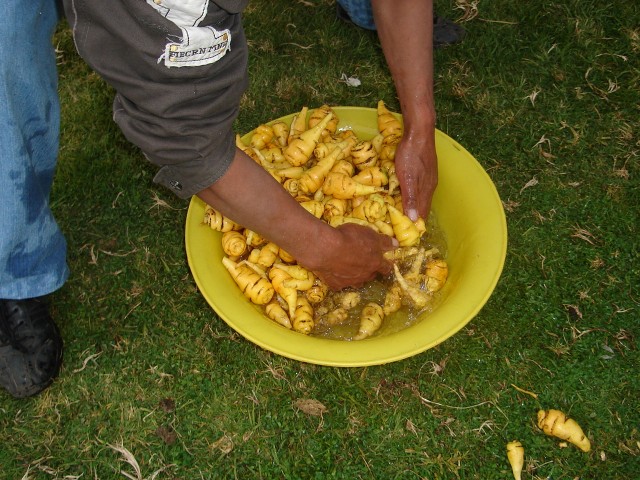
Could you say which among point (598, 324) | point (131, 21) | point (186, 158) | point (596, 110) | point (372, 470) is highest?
point (131, 21)

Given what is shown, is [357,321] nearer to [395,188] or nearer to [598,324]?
[395,188]

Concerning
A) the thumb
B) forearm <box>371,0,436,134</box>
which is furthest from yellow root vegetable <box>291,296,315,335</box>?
forearm <box>371,0,436,134</box>

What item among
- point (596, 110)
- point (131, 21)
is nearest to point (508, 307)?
point (596, 110)

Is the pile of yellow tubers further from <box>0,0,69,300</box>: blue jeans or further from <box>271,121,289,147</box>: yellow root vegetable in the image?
<box>0,0,69,300</box>: blue jeans

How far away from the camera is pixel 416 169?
219cm

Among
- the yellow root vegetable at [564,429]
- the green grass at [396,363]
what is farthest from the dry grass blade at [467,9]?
the yellow root vegetable at [564,429]

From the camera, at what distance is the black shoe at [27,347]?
2.14m

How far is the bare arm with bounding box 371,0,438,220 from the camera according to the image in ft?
7.04

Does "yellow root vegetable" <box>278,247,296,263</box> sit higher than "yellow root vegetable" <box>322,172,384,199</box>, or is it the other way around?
"yellow root vegetable" <box>322,172,384,199</box>

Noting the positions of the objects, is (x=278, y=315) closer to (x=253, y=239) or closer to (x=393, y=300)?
(x=253, y=239)

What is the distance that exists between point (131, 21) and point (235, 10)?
19 cm

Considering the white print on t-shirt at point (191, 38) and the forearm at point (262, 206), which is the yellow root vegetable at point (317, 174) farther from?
the white print on t-shirt at point (191, 38)

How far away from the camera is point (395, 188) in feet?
7.47

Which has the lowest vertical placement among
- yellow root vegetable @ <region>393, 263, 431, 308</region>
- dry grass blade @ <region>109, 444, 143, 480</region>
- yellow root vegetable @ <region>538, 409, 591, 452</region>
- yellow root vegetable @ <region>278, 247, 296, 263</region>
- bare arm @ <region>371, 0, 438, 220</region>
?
dry grass blade @ <region>109, 444, 143, 480</region>
